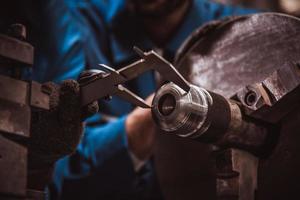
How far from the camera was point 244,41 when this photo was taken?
2.65 ft

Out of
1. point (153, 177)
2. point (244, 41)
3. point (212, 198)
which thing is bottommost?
point (212, 198)

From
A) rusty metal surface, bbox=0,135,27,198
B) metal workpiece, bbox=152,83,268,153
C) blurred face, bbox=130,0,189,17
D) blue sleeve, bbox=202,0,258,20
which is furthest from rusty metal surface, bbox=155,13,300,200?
blue sleeve, bbox=202,0,258,20

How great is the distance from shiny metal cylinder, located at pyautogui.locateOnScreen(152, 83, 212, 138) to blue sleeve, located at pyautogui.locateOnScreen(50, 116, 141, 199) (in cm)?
81

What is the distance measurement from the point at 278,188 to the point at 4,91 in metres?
0.38

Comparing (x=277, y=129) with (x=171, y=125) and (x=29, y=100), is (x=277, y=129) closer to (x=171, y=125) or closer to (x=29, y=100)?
(x=171, y=125)

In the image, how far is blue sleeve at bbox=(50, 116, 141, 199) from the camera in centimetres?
143

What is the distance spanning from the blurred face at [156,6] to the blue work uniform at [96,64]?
61 millimetres

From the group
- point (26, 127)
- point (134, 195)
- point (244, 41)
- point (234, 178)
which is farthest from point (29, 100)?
point (134, 195)

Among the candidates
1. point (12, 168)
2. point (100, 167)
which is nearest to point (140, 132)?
point (100, 167)

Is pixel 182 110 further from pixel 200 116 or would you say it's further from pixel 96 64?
pixel 96 64

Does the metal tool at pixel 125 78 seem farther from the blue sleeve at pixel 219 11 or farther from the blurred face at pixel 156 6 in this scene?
the blue sleeve at pixel 219 11

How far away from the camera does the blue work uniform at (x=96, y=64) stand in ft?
4.73

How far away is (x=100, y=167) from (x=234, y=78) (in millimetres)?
757

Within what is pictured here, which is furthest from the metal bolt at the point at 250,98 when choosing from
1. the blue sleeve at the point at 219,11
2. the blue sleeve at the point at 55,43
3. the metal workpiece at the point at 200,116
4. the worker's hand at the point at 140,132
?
the blue sleeve at the point at 219,11
